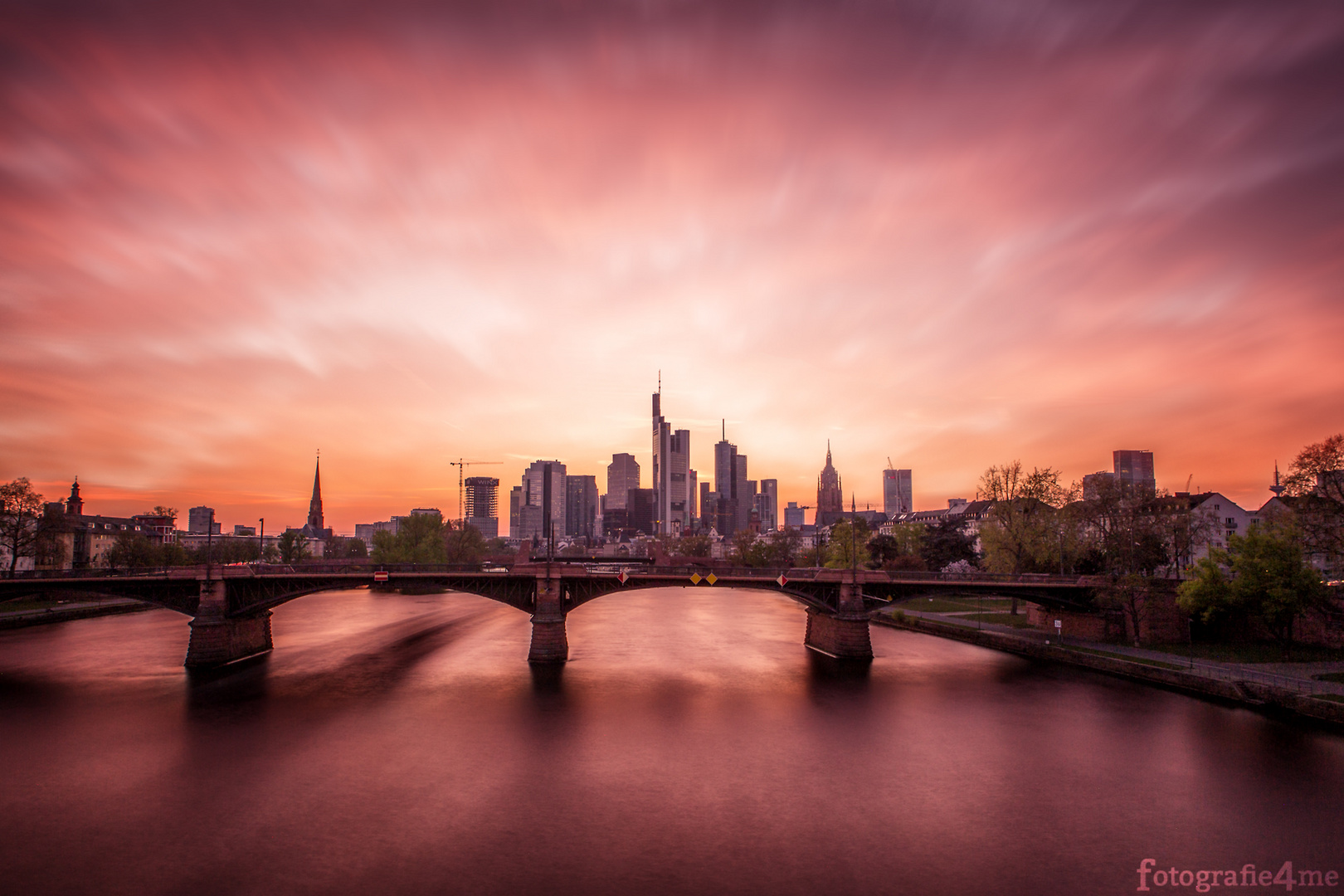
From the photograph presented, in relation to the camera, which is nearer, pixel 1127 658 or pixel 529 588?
pixel 1127 658

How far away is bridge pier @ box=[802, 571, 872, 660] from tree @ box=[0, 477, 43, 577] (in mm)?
109052

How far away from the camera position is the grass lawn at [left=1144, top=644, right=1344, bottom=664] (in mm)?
54391

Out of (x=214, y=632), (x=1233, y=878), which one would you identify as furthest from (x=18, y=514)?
(x=1233, y=878)

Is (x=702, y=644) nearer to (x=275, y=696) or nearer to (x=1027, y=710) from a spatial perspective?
(x=1027, y=710)

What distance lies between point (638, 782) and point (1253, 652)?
2213 inches

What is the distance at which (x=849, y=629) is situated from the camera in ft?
223

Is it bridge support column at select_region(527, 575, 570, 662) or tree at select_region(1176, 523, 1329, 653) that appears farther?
bridge support column at select_region(527, 575, 570, 662)

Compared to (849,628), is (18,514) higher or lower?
higher

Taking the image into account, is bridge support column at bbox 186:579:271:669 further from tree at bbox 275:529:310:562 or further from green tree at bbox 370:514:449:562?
tree at bbox 275:529:310:562

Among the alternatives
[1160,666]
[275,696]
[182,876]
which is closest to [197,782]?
[182,876]

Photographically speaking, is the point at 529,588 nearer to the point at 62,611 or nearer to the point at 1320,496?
the point at 1320,496

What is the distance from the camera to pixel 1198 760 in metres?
36.5

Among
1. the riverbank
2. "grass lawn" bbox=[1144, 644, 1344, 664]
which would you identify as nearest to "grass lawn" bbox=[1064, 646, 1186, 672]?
"grass lawn" bbox=[1144, 644, 1344, 664]

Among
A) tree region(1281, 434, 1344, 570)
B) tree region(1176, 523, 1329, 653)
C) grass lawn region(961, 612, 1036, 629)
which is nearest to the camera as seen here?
tree region(1176, 523, 1329, 653)
